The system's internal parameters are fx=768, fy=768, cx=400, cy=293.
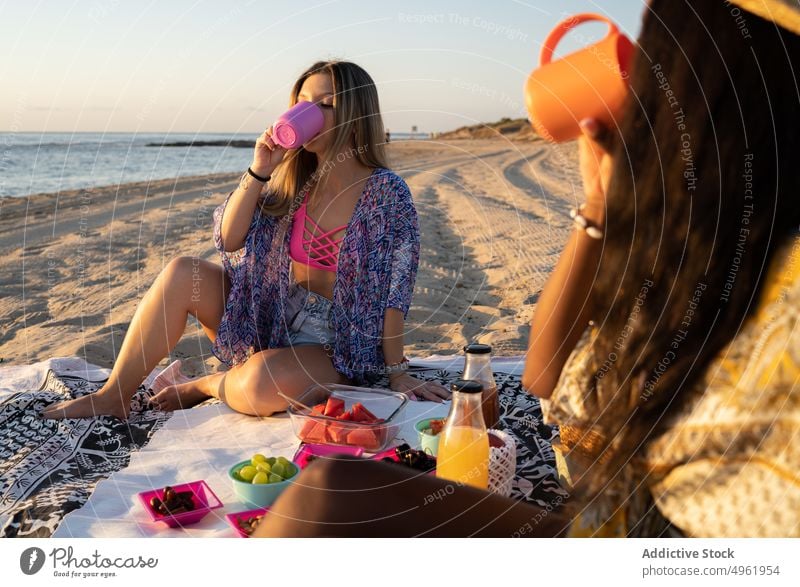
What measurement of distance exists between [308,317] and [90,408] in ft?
2.70

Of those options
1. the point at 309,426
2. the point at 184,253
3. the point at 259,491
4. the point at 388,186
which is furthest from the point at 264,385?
the point at 184,253

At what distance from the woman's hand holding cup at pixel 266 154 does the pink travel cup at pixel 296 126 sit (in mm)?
35

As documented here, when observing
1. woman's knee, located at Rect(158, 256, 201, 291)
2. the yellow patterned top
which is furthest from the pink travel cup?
the yellow patterned top

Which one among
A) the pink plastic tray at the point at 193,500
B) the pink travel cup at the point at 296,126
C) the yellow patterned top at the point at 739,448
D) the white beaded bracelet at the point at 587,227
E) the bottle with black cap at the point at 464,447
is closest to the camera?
the yellow patterned top at the point at 739,448

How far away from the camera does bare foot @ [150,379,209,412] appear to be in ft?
9.05

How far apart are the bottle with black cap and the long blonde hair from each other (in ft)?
4.56

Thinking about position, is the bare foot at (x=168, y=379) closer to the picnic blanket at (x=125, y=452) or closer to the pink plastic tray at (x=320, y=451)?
the picnic blanket at (x=125, y=452)

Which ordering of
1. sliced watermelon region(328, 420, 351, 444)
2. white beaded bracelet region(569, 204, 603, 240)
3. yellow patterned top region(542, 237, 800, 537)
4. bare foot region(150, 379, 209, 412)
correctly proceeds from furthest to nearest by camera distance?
bare foot region(150, 379, 209, 412)
sliced watermelon region(328, 420, 351, 444)
white beaded bracelet region(569, 204, 603, 240)
yellow patterned top region(542, 237, 800, 537)

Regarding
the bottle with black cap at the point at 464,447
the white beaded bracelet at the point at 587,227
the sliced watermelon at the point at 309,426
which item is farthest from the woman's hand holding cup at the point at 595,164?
the sliced watermelon at the point at 309,426

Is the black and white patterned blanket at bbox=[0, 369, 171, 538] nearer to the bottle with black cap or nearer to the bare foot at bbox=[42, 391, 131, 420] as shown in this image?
the bare foot at bbox=[42, 391, 131, 420]

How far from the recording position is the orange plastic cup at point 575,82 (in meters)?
1.26

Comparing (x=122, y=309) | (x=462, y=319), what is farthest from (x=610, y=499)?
(x=122, y=309)

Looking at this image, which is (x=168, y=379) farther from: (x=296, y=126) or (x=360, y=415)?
(x=296, y=126)
